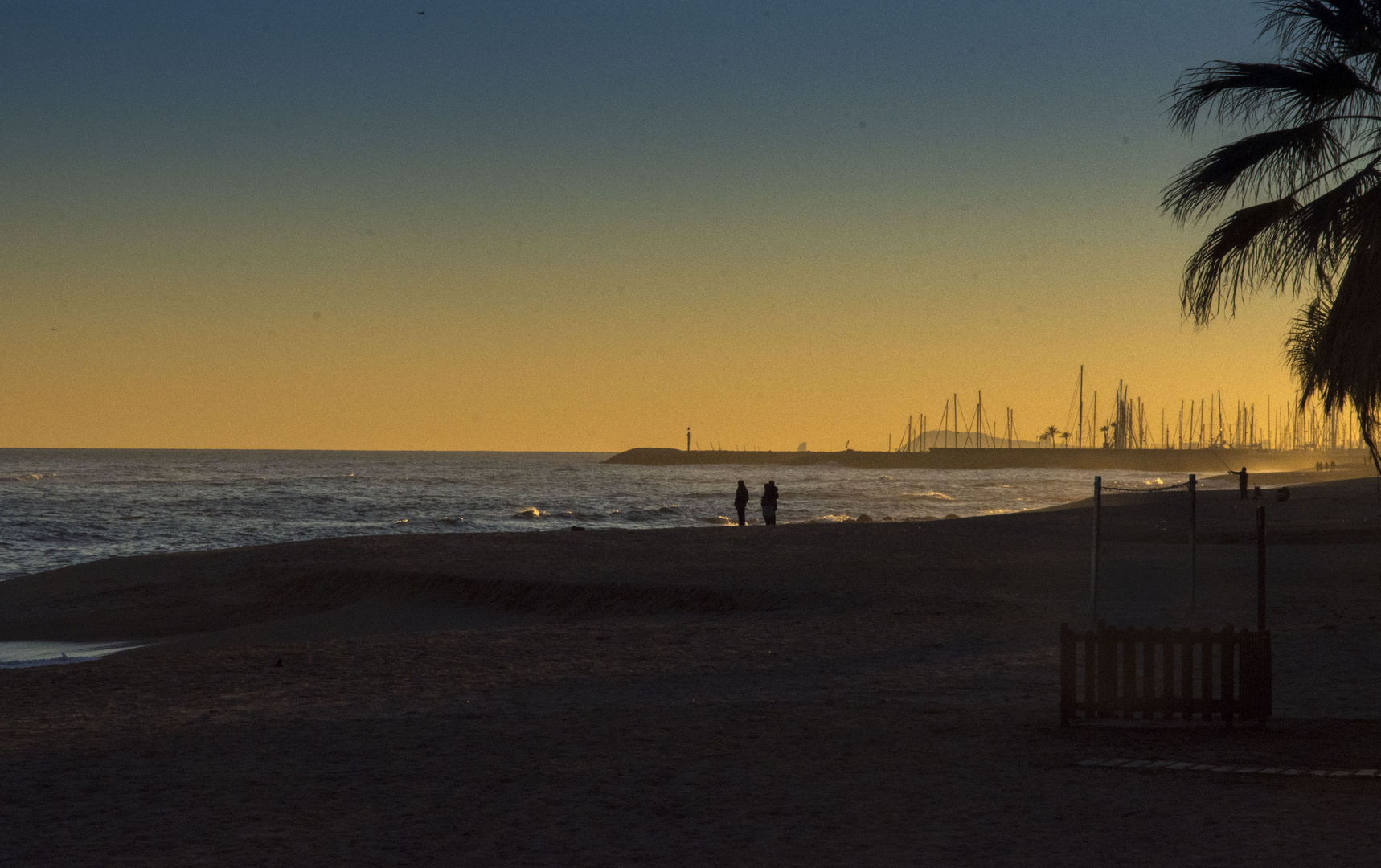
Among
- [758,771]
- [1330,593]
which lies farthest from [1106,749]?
[1330,593]

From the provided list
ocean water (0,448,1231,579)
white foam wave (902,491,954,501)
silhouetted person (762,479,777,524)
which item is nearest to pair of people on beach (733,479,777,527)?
silhouetted person (762,479,777,524)

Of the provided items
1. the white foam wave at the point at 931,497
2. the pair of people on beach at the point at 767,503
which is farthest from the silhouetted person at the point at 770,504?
the white foam wave at the point at 931,497

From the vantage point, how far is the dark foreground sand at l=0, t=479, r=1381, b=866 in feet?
19.5

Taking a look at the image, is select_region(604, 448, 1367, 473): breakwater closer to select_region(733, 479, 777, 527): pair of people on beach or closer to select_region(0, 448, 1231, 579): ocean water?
select_region(0, 448, 1231, 579): ocean water

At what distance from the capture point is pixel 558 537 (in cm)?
2748

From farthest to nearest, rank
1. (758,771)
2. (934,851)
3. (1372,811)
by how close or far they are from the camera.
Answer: (758,771) < (1372,811) < (934,851)

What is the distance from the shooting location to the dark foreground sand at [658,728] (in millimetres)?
5949

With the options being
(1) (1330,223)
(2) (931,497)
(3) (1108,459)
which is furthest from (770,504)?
(3) (1108,459)

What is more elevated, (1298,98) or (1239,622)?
(1298,98)

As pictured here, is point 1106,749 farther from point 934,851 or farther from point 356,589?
point 356,589

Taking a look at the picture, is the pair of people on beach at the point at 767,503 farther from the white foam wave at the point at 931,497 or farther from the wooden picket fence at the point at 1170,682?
the white foam wave at the point at 931,497

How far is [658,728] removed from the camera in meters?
8.70

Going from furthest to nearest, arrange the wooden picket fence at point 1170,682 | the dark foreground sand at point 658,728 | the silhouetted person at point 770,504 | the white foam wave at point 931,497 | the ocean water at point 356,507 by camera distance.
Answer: the white foam wave at point 931,497 → the ocean water at point 356,507 → the silhouetted person at point 770,504 → the wooden picket fence at point 1170,682 → the dark foreground sand at point 658,728

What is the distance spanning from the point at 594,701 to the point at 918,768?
3.33m
